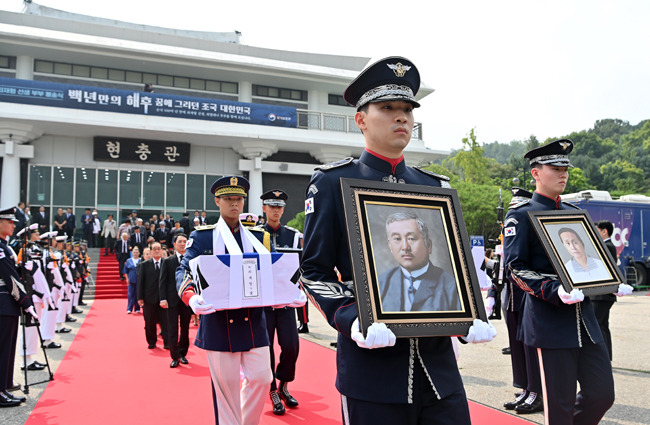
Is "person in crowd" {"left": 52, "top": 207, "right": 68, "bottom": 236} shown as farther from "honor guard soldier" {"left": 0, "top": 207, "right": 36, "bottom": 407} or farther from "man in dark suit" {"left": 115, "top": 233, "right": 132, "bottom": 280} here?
"honor guard soldier" {"left": 0, "top": 207, "right": 36, "bottom": 407}

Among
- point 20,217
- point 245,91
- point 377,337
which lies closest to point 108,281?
point 20,217

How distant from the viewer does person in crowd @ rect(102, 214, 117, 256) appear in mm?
22797

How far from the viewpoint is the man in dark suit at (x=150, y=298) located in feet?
30.8

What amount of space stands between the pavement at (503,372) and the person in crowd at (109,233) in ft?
38.4

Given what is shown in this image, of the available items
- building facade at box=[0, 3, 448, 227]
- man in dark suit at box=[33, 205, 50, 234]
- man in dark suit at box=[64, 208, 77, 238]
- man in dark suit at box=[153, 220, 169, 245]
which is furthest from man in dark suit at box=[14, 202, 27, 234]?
→ building facade at box=[0, 3, 448, 227]

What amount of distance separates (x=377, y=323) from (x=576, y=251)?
96.0 inches

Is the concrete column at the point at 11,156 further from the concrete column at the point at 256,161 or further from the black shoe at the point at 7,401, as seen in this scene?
the black shoe at the point at 7,401

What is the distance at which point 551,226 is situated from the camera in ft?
12.0

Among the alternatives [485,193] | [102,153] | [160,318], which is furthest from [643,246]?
[102,153]

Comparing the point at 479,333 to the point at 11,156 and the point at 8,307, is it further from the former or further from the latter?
the point at 11,156

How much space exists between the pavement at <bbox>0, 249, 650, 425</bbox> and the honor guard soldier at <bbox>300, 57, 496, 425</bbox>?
339 cm

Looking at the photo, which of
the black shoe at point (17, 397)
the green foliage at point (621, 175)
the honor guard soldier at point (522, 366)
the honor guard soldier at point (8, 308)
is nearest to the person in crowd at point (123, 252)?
the honor guard soldier at point (8, 308)

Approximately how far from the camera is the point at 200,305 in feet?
11.9

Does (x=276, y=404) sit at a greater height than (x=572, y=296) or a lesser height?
lesser
